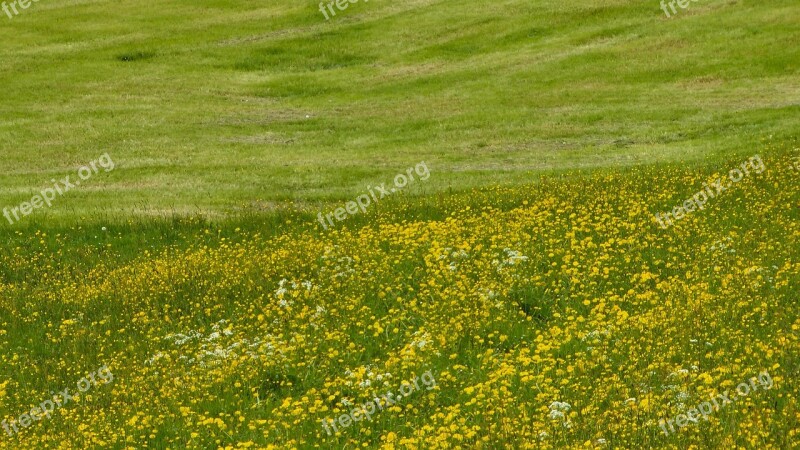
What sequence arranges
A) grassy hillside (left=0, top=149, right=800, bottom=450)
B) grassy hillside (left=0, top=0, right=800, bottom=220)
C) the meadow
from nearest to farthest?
grassy hillside (left=0, top=149, right=800, bottom=450), the meadow, grassy hillside (left=0, top=0, right=800, bottom=220)

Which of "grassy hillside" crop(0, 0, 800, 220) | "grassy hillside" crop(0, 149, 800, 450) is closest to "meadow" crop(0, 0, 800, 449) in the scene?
"grassy hillside" crop(0, 149, 800, 450)

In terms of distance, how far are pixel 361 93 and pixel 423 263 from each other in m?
23.9

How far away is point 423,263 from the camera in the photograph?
17266 millimetres

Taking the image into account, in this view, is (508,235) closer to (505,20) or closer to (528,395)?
(528,395)

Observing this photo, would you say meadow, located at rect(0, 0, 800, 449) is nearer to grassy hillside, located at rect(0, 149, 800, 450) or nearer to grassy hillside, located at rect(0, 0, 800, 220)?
grassy hillside, located at rect(0, 149, 800, 450)

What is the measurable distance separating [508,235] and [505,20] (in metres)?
32.4

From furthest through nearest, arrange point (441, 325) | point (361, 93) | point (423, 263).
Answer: point (361, 93) < point (423, 263) < point (441, 325)

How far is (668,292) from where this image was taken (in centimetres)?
1445

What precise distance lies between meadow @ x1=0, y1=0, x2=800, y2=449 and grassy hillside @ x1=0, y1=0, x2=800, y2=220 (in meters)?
0.20

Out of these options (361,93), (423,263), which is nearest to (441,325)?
(423,263)

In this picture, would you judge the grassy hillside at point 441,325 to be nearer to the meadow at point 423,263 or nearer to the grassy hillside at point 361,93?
the meadow at point 423,263

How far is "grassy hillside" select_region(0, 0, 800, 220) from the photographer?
89.0 ft

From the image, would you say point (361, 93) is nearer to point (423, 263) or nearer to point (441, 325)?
point (423, 263)

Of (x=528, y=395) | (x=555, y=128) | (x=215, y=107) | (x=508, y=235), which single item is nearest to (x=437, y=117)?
(x=555, y=128)
